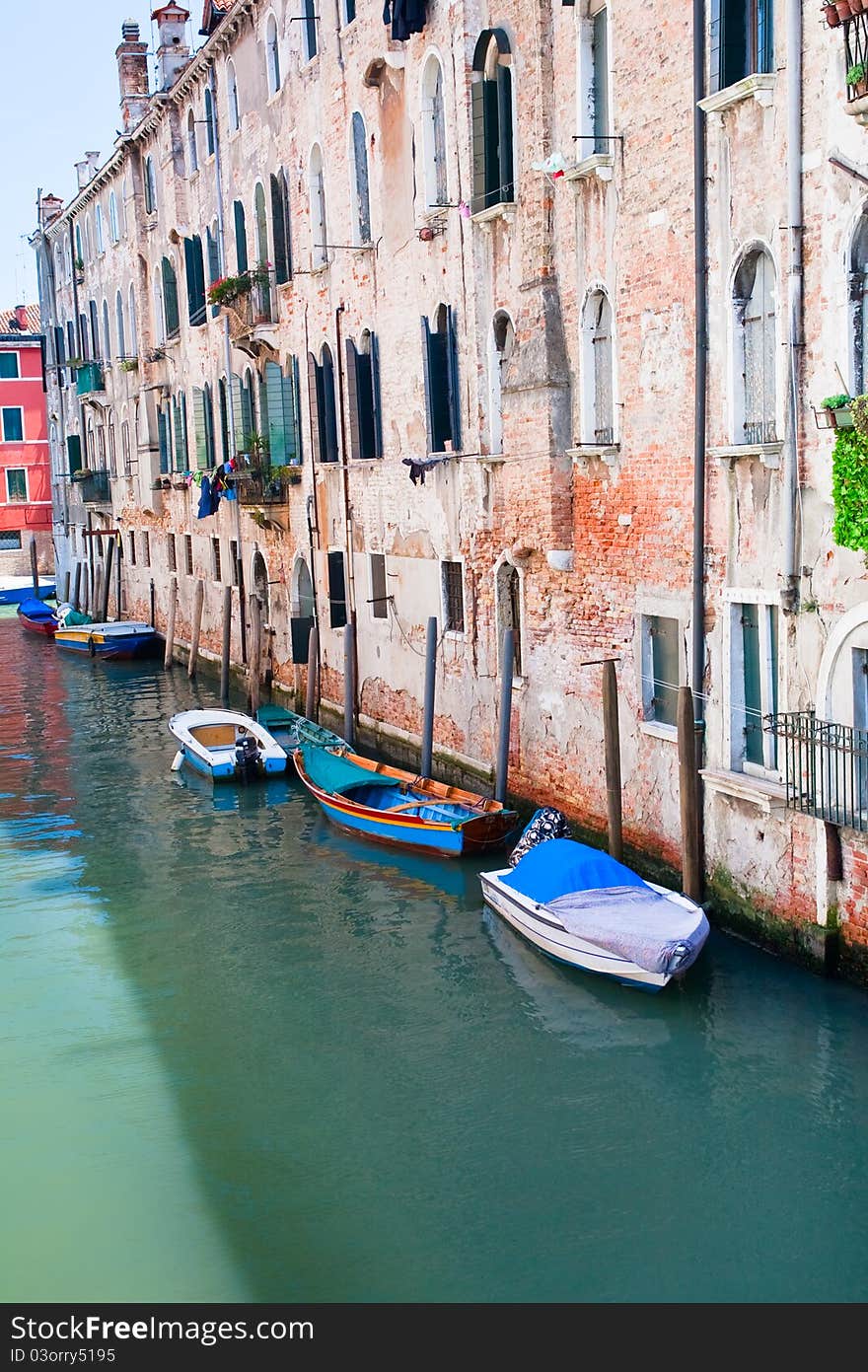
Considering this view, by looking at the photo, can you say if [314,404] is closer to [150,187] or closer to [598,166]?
[598,166]

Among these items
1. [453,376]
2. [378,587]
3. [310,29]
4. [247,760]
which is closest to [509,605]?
[453,376]

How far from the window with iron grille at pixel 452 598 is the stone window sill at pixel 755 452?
5.77m

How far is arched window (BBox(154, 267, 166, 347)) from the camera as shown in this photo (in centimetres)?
2950

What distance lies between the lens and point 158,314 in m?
29.9

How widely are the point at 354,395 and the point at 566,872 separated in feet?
29.8

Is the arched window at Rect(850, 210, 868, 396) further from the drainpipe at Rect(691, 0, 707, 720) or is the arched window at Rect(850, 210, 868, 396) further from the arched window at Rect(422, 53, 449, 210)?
the arched window at Rect(422, 53, 449, 210)

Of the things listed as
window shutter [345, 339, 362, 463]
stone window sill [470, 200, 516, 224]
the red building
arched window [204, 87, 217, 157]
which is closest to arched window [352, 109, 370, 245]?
Result: window shutter [345, 339, 362, 463]

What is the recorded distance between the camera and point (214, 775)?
18062mm

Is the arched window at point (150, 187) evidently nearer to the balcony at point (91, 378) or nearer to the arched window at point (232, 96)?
the balcony at point (91, 378)

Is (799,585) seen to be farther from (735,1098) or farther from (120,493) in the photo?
(120,493)

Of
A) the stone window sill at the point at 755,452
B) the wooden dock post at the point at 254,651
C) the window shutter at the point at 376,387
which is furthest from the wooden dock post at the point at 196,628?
the stone window sill at the point at 755,452

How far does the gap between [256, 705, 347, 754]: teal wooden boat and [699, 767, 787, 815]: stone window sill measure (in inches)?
288

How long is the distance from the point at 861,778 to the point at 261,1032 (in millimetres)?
4344
